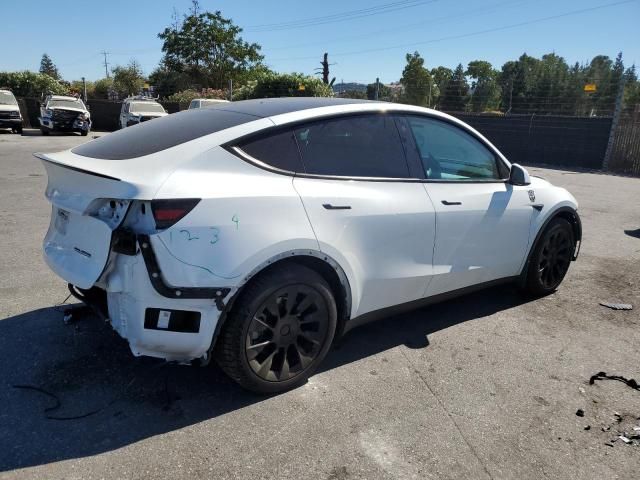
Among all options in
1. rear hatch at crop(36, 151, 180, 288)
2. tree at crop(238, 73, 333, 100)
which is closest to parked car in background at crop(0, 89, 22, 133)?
tree at crop(238, 73, 333, 100)

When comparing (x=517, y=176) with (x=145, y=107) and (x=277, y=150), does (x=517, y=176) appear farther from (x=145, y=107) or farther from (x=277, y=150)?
(x=145, y=107)

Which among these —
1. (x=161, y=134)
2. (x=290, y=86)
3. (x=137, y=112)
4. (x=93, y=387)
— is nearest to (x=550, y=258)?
(x=161, y=134)

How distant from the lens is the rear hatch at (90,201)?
250 cm

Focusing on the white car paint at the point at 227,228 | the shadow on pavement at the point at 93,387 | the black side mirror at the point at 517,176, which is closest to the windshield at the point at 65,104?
the shadow on pavement at the point at 93,387

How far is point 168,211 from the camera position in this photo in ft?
8.07

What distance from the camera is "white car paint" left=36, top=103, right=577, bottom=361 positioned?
251cm

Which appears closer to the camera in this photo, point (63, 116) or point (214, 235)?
point (214, 235)

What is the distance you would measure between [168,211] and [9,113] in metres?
24.3

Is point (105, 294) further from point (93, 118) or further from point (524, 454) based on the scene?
point (93, 118)

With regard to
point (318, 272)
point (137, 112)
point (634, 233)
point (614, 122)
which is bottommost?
point (634, 233)

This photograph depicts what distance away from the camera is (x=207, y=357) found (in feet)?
8.90

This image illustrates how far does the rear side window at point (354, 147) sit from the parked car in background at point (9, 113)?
78.4 feet

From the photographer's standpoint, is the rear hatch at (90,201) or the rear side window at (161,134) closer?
the rear hatch at (90,201)

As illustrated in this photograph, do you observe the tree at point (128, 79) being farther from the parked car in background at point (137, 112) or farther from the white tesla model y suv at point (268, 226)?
the white tesla model y suv at point (268, 226)
